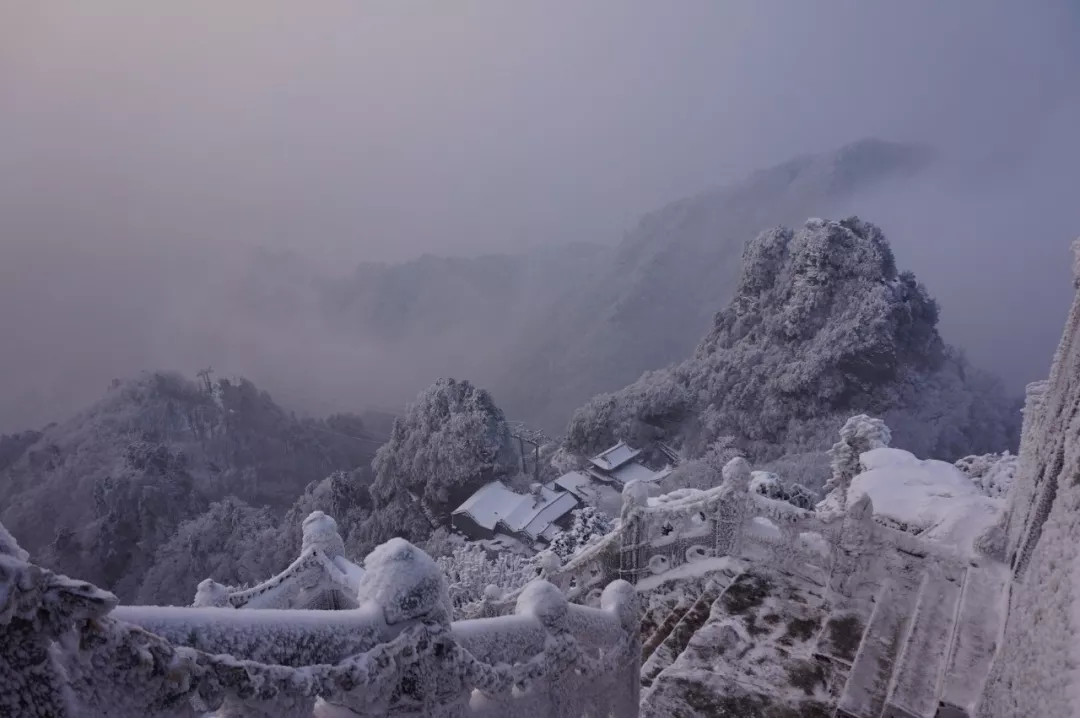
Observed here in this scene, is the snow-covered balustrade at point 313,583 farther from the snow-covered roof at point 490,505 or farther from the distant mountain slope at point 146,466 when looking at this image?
the distant mountain slope at point 146,466

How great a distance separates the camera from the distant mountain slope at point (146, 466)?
31422mm

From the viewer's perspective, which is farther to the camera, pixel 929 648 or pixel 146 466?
pixel 146 466

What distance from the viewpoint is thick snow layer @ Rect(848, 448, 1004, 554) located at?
7848 mm

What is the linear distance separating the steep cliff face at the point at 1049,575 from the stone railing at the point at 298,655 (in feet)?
7.96

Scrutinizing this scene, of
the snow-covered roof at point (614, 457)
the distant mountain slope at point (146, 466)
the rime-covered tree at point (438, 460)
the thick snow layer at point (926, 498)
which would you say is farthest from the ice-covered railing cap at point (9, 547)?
the distant mountain slope at point (146, 466)

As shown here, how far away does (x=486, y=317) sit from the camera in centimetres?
8550

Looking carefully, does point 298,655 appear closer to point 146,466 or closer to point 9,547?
point 9,547

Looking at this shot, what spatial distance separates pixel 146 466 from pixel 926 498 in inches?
1492

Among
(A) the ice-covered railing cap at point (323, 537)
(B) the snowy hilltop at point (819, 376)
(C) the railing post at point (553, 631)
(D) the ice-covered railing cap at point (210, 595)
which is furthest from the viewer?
(B) the snowy hilltop at point (819, 376)

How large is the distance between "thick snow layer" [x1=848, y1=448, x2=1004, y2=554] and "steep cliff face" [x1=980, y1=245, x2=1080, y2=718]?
1.42 m

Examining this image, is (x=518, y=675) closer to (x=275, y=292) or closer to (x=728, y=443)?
(x=728, y=443)

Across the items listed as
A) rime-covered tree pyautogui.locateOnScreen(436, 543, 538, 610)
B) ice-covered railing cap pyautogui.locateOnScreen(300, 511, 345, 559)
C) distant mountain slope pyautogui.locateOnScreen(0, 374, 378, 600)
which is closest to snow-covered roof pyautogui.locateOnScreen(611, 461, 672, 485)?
rime-covered tree pyautogui.locateOnScreen(436, 543, 538, 610)

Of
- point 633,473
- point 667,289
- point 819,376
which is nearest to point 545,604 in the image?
point 633,473

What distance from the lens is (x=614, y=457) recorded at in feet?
108
